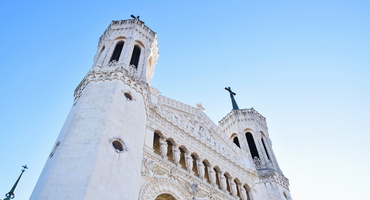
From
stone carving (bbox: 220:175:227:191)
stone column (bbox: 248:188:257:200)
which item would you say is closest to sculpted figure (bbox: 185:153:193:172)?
stone carving (bbox: 220:175:227:191)

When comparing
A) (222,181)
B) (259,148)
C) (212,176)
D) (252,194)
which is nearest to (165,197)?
(212,176)

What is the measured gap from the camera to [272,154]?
2644cm

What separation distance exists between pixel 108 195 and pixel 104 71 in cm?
804

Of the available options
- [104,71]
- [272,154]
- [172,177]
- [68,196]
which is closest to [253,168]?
[272,154]

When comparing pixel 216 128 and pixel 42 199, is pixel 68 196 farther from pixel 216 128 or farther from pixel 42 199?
pixel 216 128

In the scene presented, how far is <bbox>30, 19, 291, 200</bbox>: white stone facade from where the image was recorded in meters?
11.4

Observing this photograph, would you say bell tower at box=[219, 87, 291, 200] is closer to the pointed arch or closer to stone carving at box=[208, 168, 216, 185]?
stone carving at box=[208, 168, 216, 185]

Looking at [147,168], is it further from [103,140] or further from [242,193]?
[242,193]

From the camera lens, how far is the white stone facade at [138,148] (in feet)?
37.3

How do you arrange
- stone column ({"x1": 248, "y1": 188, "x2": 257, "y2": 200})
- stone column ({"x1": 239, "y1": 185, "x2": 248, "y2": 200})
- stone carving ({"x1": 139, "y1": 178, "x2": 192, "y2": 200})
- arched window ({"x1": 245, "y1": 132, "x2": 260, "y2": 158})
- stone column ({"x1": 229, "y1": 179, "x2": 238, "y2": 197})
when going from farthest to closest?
arched window ({"x1": 245, "y1": 132, "x2": 260, "y2": 158}) → stone column ({"x1": 248, "y1": 188, "x2": 257, "y2": 200}) → stone column ({"x1": 239, "y1": 185, "x2": 248, "y2": 200}) → stone column ({"x1": 229, "y1": 179, "x2": 238, "y2": 197}) → stone carving ({"x1": 139, "y1": 178, "x2": 192, "y2": 200})

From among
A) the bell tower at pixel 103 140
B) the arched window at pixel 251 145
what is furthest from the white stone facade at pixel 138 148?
the arched window at pixel 251 145

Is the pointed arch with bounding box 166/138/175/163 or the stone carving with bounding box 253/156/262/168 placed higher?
the stone carving with bounding box 253/156/262/168

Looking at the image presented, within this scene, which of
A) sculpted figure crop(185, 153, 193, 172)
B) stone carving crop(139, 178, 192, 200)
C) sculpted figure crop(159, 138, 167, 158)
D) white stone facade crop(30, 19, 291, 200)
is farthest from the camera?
sculpted figure crop(185, 153, 193, 172)

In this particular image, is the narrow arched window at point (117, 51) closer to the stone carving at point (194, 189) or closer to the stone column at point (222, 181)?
the stone carving at point (194, 189)
